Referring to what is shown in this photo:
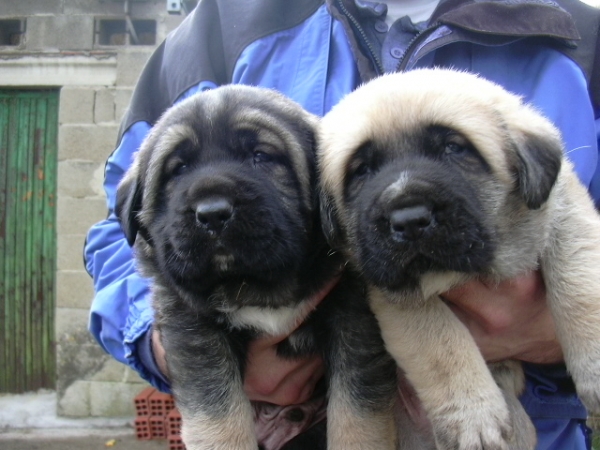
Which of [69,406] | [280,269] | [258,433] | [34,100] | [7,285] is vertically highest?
[280,269]

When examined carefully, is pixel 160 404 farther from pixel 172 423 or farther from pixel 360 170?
pixel 360 170

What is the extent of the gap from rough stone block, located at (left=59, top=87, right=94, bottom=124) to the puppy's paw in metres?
5.34

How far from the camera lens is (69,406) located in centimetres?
617

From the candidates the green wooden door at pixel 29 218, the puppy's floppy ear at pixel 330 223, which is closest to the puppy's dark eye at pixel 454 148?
the puppy's floppy ear at pixel 330 223

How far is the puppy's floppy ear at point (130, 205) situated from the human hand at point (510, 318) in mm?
1133

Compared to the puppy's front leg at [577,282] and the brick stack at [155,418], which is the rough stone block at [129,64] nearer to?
the brick stack at [155,418]

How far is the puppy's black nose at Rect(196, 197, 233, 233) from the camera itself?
179 cm

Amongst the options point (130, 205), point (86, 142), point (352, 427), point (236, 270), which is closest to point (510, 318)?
point (352, 427)

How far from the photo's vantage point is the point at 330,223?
203cm

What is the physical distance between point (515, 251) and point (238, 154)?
0.98m

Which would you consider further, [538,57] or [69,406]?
[69,406]

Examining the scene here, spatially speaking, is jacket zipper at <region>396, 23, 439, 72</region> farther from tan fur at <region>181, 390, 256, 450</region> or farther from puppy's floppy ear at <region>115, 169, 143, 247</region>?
tan fur at <region>181, 390, 256, 450</region>

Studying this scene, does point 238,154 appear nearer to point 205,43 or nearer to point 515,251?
point 205,43

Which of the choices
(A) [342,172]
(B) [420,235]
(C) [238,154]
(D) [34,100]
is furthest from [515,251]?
(D) [34,100]
